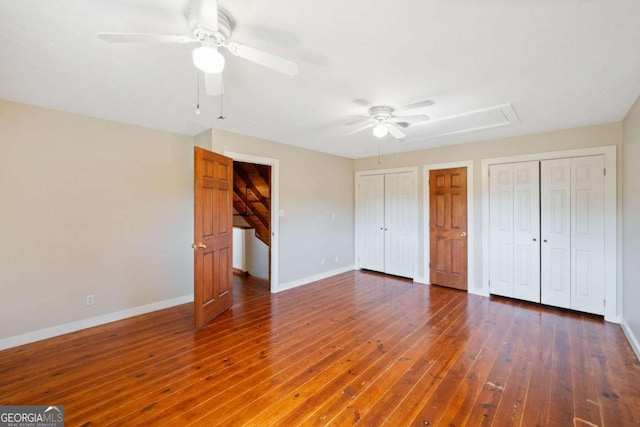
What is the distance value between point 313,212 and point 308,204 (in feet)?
0.63

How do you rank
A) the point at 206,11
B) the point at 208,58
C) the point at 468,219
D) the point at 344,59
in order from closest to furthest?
the point at 206,11, the point at 208,58, the point at 344,59, the point at 468,219

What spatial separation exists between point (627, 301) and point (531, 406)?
225 cm

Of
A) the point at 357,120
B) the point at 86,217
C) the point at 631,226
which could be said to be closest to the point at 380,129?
the point at 357,120

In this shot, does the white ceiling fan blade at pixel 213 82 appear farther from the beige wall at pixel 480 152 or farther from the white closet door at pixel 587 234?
the white closet door at pixel 587 234

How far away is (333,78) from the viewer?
2287 millimetres

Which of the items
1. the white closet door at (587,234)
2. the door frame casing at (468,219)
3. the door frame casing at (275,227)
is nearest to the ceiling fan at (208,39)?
the door frame casing at (275,227)

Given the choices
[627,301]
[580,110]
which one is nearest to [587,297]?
[627,301]

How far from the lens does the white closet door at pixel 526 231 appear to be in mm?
3855

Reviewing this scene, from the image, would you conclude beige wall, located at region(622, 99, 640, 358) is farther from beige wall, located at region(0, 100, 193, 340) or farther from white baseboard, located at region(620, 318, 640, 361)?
beige wall, located at region(0, 100, 193, 340)

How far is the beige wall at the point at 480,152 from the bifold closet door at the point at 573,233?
0.24 m

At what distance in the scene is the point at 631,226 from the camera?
2871 mm

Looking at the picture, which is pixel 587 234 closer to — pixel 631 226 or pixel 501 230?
pixel 631 226

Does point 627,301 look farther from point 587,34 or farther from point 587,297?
point 587,34

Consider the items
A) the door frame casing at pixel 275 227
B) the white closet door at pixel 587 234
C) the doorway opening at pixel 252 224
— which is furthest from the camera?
the doorway opening at pixel 252 224
